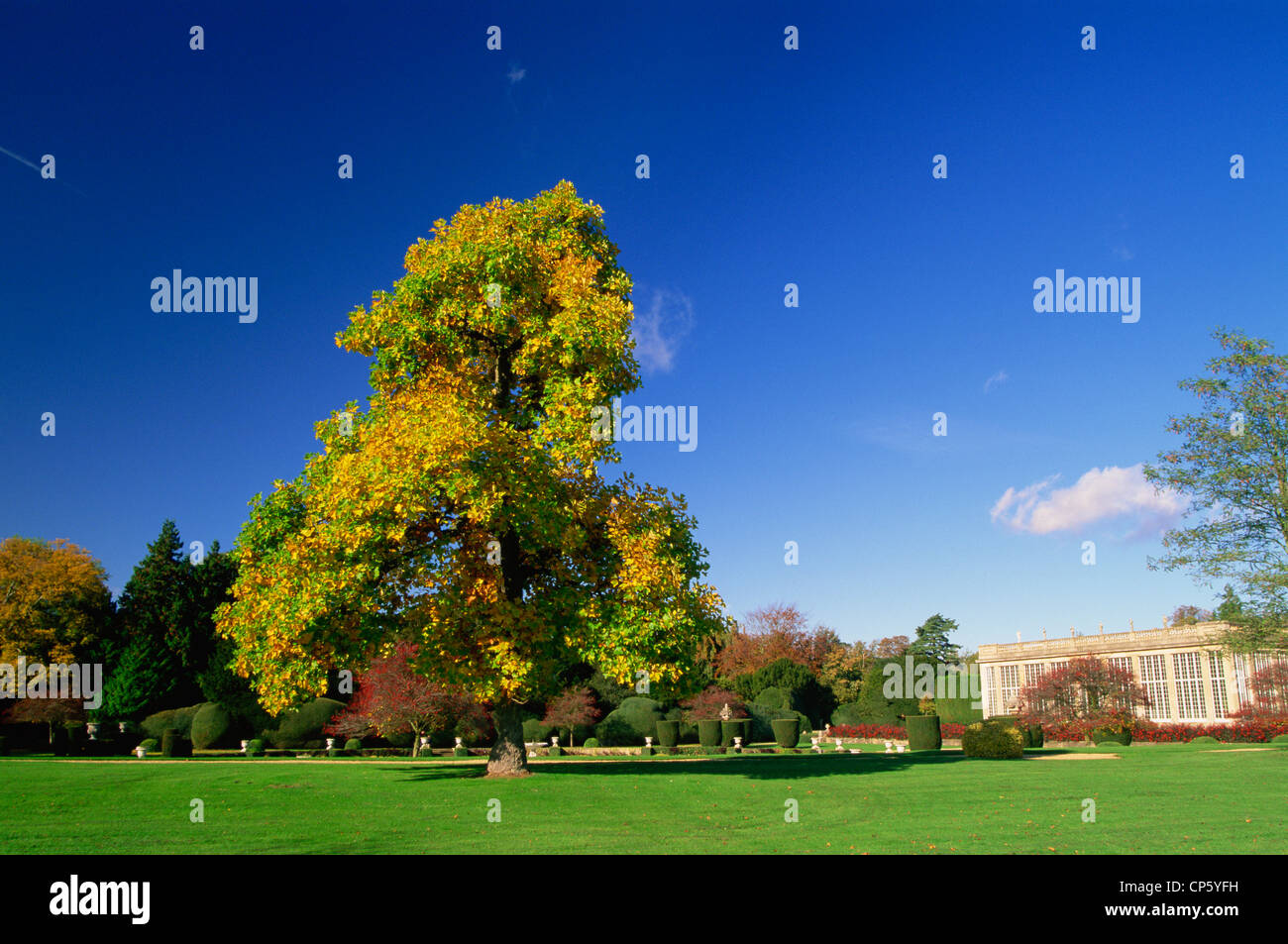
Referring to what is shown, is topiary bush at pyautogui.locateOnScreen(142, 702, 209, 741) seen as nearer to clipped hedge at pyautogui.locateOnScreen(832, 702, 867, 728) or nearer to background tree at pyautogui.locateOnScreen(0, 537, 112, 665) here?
background tree at pyautogui.locateOnScreen(0, 537, 112, 665)

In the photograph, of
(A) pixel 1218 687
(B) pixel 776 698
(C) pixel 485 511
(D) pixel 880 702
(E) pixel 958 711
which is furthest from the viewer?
(E) pixel 958 711

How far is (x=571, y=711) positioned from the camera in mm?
40125

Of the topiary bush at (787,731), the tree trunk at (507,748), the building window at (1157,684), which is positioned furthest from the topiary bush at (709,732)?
the building window at (1157,684)

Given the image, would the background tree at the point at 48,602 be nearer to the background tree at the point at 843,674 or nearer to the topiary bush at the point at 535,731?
the topiary bush at the point at 535,731

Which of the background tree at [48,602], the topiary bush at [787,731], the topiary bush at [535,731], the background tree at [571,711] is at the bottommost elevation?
the topiary bush at [787,731]

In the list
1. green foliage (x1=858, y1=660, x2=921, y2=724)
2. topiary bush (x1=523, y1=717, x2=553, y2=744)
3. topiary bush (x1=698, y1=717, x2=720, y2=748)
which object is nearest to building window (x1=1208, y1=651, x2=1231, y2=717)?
green foliage (x1=858, y1=660, x2=921, y2=724)

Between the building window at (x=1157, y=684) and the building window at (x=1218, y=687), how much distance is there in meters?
2.69

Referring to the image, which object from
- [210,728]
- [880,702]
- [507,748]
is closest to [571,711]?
[210,728]

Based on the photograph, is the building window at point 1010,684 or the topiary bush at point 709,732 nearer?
the topiary bush at point 709,732

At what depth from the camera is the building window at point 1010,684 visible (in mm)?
67688

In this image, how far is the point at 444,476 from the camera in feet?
60.3

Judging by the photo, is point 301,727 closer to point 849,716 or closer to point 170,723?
point 170,723

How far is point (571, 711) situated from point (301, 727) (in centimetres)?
1149

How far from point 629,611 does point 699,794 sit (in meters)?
3.99
